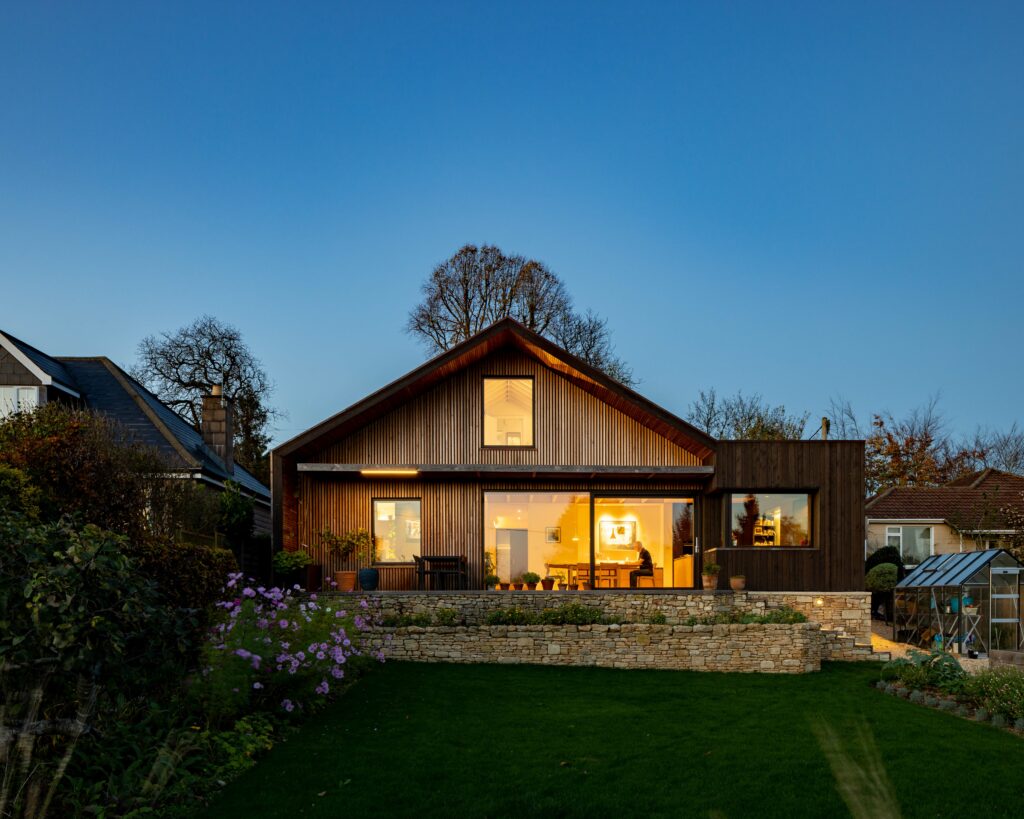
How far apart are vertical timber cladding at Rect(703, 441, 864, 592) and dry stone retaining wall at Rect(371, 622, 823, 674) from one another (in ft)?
6.84

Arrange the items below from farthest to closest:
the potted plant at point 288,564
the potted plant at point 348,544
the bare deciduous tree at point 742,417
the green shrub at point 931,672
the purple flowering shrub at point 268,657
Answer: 1. the bare deciduous tree at point 742,417
2. the potted plant at point 348,544
3. the potted plant at point 288,564
4. the green shrub at point 931,672
5. the purple flowering shrub at point 268,657

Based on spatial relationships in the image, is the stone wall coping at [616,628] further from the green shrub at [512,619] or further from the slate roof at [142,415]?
the slate roof at [142,415]

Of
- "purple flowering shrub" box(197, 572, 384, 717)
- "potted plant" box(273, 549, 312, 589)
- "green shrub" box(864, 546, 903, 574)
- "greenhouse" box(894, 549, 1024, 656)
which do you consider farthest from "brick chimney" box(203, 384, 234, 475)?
"green shrub" box(864, 546, 903, 574)

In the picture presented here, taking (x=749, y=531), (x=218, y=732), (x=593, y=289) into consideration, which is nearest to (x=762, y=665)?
(x=749, y=531)

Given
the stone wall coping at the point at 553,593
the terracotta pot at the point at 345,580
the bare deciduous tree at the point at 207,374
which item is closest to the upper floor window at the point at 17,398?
the terracotta pot at the point at 345,580

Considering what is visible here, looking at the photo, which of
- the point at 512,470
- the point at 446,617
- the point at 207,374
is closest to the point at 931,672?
the point at 446,617

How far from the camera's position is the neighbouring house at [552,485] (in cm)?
1712

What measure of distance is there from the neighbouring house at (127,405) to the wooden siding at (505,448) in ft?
9.51

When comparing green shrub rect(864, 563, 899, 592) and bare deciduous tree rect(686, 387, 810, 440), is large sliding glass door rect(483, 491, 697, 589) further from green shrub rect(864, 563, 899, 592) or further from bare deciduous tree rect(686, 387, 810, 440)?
bare deciduous tree rect(686, 387, 810, 440)

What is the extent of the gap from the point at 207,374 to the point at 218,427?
12.0 meters

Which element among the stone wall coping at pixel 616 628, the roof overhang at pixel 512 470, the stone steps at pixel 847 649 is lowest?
the stone steps at pixel 847 649

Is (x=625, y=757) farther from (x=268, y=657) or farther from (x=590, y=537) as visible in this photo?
(x=590, y=537)

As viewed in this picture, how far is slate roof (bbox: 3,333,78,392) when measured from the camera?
61.0 ft

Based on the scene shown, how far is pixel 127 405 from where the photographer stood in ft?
66.2
